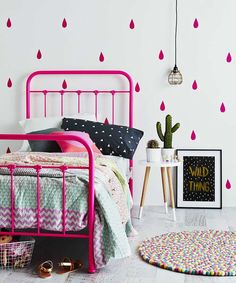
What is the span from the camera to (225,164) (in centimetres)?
468

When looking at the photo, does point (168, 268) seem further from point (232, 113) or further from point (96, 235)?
point (232, 113)

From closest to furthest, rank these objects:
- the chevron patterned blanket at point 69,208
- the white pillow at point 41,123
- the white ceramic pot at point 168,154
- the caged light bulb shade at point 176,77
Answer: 1. the chevron patterned blanket at point 69,208
2. the white ceramic pot at point 168,154
3. the white pillow at point 41,123
4. the caged light bulb shade at point 176,77

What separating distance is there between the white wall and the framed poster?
0.19ft

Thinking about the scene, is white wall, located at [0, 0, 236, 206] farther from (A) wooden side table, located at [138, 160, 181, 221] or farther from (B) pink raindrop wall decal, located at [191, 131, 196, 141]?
(A) wooden side table, located at [138, 160, 181, 221]

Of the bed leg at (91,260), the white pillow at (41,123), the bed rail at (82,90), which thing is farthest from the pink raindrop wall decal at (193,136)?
the bed leg at (91,260)

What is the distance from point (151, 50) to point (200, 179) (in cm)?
108

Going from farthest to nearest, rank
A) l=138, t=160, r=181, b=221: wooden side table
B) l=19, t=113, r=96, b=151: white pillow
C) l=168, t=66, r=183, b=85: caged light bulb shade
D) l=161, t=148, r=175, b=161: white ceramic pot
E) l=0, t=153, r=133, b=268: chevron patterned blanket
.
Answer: l=168, t=66, r=183, b=85: caged light bulb shade
l=19, t=113, r=96, b=151: white pillow
l=161, t=148, r=175, b=161: white ceramic pot
l=138, t=160, r=181, b=221: wooden side table
l=0, t=153, r=133, b=268: chevron patterned blanket

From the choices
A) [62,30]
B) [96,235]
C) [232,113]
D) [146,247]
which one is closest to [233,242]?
[146,247]

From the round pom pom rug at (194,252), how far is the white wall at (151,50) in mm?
1079

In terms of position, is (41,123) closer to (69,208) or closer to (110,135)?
(110,135)

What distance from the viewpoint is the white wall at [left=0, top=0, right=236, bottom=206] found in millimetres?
4625

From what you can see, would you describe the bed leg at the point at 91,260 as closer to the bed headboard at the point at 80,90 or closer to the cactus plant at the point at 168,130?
the cactus plant at the point at 168,130

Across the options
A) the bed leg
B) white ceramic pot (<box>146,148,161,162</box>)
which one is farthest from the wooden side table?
the bed leg

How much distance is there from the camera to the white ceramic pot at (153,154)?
4203 mm
